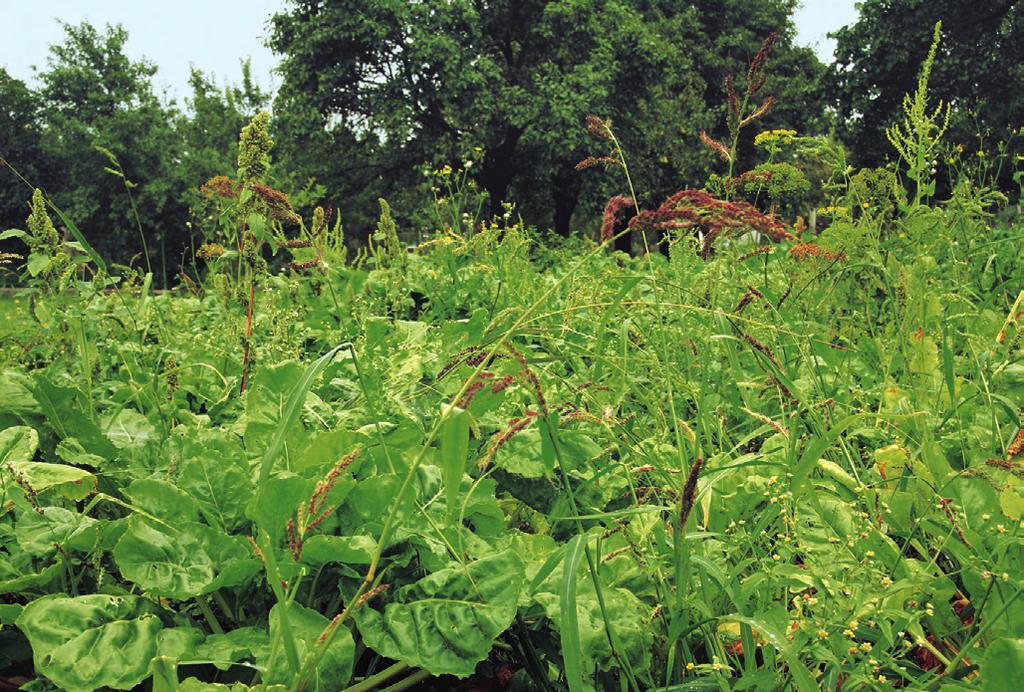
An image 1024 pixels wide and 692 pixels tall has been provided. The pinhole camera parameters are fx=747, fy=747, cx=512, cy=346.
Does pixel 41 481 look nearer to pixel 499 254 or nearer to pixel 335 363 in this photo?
pixel 335 363

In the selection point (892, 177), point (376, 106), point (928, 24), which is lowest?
point (892, 177)

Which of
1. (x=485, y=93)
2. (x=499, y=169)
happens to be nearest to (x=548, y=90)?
(x=485, y=93)

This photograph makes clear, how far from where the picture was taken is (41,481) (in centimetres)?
111

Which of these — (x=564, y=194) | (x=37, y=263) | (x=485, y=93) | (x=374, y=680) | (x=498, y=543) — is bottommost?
(x=374, y=680)

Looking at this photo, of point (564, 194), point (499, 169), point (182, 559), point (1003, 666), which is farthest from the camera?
point (564, 194)

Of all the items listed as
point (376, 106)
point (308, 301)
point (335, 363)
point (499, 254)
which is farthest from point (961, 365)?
point (376, 106)

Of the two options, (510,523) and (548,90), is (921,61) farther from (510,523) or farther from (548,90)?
(510,523)

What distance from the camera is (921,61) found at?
20.3 meters

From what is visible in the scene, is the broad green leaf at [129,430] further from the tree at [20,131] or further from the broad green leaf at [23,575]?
the tree at [20,131]

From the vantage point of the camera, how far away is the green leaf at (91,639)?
2.96 ft

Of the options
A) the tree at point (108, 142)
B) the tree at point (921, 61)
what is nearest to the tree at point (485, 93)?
the tree at point (921, 61)

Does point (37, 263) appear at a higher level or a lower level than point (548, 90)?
lower

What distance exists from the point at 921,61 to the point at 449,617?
23.8 m

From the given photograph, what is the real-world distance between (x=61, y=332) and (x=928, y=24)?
23.8m
